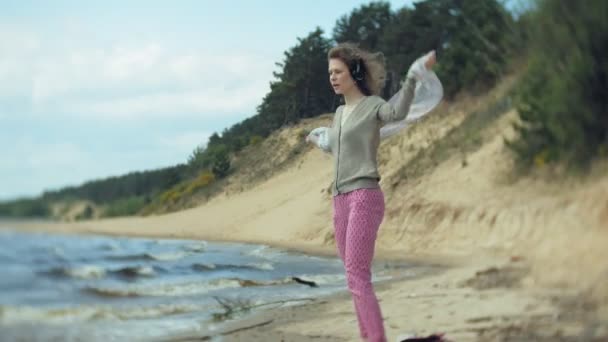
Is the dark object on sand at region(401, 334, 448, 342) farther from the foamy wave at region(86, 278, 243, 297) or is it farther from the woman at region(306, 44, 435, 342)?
the foamy wave at region(86, 278, 243, 297)

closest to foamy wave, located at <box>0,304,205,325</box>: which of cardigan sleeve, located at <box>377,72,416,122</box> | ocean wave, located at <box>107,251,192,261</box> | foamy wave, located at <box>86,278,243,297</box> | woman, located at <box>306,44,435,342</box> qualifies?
foamy wave, located at <box>86,278,243,297</box>

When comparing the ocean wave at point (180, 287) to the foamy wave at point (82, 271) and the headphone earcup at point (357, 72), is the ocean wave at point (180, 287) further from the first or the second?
the headphone earcup at point (357, 72)

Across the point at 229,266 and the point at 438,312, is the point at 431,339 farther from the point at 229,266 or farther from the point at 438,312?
the point at 229,266

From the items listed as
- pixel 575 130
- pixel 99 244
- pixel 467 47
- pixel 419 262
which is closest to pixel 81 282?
pixel 99 244

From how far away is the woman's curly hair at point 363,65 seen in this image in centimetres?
344

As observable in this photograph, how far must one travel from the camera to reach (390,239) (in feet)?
40.7

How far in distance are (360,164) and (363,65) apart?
0.54 meters

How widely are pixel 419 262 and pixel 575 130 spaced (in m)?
6.13

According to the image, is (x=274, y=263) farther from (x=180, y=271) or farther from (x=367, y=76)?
(x=367, y=76)

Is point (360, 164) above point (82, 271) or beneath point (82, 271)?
above

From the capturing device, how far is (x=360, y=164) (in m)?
3.27

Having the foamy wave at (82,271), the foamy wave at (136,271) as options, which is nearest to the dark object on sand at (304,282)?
the foamy wave at (136,271)

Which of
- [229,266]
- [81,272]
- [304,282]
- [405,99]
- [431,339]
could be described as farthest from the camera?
[229,266]

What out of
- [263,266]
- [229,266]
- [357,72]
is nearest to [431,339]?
[357,72]
